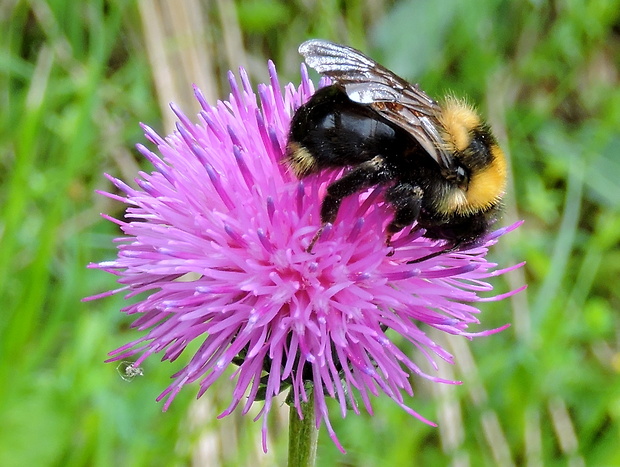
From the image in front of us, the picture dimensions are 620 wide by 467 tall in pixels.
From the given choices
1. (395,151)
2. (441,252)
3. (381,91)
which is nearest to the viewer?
(381,91)

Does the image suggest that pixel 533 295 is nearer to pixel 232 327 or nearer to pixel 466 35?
pixel 466 35

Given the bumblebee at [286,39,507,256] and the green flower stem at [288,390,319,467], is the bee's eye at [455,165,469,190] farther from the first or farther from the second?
the green flower stem at [288,390,319,467]

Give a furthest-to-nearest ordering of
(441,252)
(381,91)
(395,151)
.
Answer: (441,252), (395,151), (381,91)

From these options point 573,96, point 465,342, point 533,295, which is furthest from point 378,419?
point 573,96

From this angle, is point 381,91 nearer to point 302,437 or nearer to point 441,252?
point 441,252

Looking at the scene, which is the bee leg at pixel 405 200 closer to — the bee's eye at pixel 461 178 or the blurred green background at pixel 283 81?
the bee's eye at pixel 461 178

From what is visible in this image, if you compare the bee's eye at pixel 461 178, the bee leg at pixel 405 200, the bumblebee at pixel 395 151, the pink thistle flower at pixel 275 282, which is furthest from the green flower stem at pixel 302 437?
the bee's eye at pixel 461 178

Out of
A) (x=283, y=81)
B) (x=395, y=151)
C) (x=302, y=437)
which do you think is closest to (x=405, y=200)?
(x=395, y=151)

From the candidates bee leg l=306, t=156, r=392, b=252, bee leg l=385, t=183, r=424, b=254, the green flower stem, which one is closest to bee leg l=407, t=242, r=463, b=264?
bee leg l=385, t=183, r=424, b=254
